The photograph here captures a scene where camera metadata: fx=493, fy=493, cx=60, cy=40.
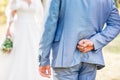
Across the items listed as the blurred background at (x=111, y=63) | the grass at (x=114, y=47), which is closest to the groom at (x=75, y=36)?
the blurred background at (x=111, y=63)

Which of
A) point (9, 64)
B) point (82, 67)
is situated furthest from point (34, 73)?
point (82, 67)

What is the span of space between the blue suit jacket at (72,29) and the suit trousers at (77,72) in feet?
0.21

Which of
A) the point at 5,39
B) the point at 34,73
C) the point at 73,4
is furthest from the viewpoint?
the point at 34,73

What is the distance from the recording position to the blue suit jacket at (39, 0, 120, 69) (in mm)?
4301

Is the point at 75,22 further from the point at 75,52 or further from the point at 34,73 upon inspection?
the point at 34,73

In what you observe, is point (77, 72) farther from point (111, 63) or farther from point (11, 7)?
point (111, 63)

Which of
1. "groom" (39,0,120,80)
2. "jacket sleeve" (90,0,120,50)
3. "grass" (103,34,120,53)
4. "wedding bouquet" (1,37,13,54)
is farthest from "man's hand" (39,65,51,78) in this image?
"grass" (103,34,120,53)

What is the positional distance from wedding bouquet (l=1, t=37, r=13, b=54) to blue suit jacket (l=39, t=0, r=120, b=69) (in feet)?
7.69

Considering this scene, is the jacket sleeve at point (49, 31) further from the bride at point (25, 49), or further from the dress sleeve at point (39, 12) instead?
the bride at point (25, 49)

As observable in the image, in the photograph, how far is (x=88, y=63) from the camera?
440 cm

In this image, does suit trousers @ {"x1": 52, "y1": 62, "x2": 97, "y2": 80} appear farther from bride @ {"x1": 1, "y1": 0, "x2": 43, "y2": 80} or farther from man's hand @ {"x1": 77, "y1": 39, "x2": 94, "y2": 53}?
bride @ {"x1": 1, "y1": 0, "x2": 43, "y2": 80}

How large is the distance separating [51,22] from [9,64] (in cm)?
305

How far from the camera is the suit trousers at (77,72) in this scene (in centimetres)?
438

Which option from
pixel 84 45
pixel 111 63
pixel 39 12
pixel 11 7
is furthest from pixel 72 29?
pixel 111 63
